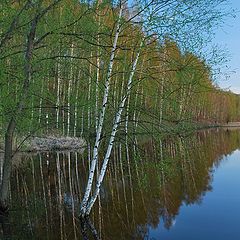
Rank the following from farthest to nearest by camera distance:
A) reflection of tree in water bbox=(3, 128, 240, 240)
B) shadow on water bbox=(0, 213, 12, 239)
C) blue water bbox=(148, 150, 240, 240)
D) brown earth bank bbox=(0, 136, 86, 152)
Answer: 1. brown earth bank bbox=(0, 136, 86, 152)
2. blue water bbox=(148, 150, 240, 240)
3. reflection of tree in water bbox=(3, 128, 240, 240)
4. shadow on water bbox=(0, 213, 12, 239)

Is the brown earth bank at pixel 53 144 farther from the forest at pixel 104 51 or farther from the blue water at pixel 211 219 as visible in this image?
the forest at pixel 104 51

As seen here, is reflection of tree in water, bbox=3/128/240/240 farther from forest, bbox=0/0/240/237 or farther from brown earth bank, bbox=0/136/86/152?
brown earth bank, bbox=0/136/86/152

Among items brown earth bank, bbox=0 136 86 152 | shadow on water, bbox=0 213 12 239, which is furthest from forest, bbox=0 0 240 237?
brown earth bank, bbox=0 136 86 152

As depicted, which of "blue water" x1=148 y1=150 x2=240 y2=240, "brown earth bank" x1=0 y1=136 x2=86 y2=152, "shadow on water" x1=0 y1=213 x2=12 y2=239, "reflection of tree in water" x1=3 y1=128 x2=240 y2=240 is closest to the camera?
"shadow on water" x1=0 y1=213 x2=12 y2=239

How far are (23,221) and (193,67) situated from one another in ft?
20.5

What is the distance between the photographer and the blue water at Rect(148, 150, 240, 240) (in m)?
10.8

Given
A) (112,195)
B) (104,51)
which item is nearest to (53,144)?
(112,195)

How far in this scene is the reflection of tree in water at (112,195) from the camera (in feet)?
34.4

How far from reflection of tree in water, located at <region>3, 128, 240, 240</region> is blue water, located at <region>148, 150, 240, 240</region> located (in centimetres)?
31

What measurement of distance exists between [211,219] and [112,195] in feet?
12.7

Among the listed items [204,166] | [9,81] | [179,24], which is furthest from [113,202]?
[204,166]

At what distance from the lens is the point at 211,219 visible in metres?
12.4

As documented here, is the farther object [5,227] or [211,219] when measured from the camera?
[211,219]

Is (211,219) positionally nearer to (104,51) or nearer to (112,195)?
(112,195)
